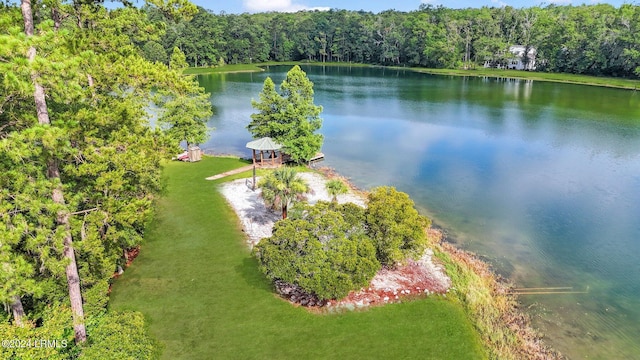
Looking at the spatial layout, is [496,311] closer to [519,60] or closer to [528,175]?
[528,175]

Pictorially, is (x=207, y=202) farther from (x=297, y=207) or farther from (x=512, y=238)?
(x=512, y=238)

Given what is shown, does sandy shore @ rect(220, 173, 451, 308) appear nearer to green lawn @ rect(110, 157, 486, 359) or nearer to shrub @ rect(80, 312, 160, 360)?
green lawn @ rect(110, 157, 486, 359)

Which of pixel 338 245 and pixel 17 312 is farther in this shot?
pixel 338 245

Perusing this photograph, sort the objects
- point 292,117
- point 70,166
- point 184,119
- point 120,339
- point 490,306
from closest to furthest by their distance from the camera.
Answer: point 120,339 → point 70,166 → point 490,306 → point 292,117 → point 184,119

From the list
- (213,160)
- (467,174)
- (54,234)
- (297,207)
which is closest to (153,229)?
(297,207)

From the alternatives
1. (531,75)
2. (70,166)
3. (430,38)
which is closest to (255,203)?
(70,166)

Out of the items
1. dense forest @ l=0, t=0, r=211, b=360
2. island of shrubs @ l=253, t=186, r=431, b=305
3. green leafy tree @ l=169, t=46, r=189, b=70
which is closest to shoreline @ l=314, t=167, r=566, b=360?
island of shrubs @ l=253, t=186, r=431, b=305

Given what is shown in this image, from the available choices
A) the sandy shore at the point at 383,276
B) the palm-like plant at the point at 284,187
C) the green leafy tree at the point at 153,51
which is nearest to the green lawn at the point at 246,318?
the sandy shore at the point at 383,276

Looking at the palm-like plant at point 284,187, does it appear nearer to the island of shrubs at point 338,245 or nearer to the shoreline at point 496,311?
the island of shrubs at point 338,245
